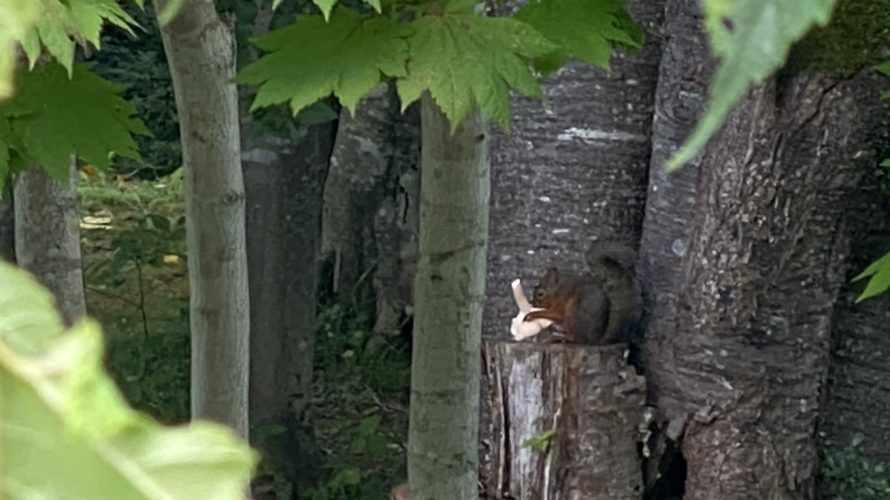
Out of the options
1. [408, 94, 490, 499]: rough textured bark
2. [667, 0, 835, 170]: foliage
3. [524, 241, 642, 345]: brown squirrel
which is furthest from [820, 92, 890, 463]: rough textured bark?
[667, 0, 835, 170]: foliage

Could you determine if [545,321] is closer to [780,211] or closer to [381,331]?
[780,211]

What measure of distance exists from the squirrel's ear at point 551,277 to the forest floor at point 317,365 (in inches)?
44.9

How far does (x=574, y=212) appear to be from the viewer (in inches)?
108

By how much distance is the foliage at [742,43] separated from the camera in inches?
9.8

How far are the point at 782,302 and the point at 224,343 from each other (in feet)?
3.51

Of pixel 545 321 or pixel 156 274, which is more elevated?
pixel 545 321

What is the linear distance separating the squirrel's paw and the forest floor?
110 cm

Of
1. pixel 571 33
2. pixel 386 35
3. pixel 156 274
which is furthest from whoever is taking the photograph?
pixel 156 274

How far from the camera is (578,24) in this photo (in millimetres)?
1434

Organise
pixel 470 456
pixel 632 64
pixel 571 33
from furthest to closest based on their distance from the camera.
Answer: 1. pixel 632 64
2. pixel 470 456
3. pixel 571 33

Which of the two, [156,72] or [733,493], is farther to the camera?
[156,72]

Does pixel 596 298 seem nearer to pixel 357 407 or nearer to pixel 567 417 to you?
pixel 567 417

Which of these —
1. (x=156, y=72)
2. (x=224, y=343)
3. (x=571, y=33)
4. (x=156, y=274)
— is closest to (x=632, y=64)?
(x=224, y=343)

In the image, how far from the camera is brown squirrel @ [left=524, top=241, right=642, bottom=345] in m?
2.56
